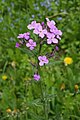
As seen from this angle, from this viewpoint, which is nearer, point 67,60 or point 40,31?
point 40,31

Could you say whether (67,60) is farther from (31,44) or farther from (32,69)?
(31,44)

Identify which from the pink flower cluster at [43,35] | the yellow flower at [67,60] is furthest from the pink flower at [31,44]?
the yellow flower at [67,60]

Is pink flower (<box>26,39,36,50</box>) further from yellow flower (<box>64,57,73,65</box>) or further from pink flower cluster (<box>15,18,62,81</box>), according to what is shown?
yellow flower (<box>64,57,73,65</box>)

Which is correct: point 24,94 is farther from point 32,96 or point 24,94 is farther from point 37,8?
point 37,8

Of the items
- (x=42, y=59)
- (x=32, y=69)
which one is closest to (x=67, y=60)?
(x=32, y=69)

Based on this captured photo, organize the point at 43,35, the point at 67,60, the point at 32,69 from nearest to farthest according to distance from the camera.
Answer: the point at 43,35 → the point at 32,69 → the point at 67,60

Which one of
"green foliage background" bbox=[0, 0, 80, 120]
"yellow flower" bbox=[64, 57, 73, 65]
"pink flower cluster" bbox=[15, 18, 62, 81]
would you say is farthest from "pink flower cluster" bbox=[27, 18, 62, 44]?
"yellow flower" bbox=[64, 57, 73, 65]

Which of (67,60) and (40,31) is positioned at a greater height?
(67,60)

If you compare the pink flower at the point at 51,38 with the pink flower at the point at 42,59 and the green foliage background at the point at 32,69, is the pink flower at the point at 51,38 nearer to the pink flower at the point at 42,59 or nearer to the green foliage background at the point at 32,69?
the pink flower at the point at 42,59
